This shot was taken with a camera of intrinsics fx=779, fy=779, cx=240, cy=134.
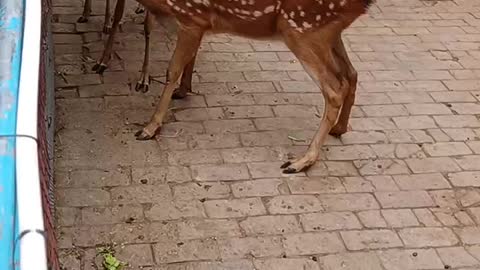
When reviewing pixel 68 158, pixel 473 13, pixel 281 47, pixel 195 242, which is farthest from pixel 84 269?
pixel 473 13

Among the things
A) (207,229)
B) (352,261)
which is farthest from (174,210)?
(352,261)

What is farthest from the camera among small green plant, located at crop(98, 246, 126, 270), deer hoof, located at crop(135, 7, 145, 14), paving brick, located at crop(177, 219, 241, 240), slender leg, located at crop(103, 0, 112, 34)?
deer hoof, located at crop(135, 7, 145, 14)

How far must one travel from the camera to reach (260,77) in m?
5.29

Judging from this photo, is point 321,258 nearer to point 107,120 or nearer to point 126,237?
point 126,237

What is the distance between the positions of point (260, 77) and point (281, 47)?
2.00ft

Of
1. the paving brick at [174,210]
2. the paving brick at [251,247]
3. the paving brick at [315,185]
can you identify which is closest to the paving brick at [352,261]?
the paving brick at [251,247]

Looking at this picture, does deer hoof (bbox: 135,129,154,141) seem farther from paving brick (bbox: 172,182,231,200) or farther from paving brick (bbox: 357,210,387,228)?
paving brick (bbox: 357,210,387,228)

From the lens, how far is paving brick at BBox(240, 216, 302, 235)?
12.3 feet

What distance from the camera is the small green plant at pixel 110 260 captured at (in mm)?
3398

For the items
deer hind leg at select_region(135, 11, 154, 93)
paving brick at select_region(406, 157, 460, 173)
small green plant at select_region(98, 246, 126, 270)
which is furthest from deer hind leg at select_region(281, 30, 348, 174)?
small green plant at select_region(98, 246, 126, 270)

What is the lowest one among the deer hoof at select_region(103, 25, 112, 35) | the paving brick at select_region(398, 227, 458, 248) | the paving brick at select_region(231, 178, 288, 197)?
the deer hoof at select_region(103, 25, 112, 35)

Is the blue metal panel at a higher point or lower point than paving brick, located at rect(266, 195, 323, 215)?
higher

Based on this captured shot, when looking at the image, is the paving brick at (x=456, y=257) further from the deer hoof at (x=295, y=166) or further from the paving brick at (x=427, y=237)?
the deer hoof at (x=295, y=166)

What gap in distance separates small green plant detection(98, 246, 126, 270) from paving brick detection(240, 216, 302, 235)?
25.2 inches
